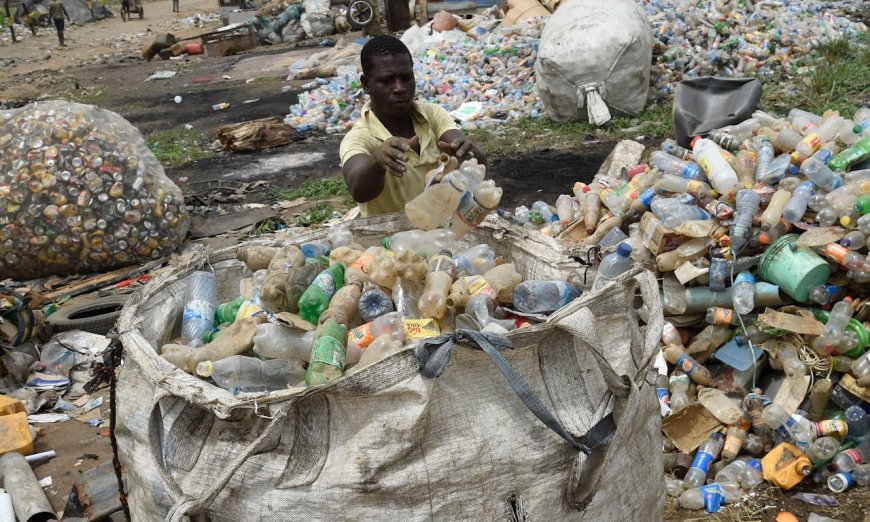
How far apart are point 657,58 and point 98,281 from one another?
6.75 m

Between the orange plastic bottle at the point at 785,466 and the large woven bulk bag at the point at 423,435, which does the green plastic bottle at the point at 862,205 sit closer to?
the orange plastic bottle at the point at 785,466

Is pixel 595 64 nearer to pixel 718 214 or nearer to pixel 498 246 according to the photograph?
pixel 718 214

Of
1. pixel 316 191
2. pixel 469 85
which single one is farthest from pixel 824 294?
pixel 469 85

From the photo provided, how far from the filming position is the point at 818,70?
846 centimetres

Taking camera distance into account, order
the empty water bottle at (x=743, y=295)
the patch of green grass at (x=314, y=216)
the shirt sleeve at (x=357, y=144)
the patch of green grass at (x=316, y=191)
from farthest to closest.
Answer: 1. the patch of green grass at (x=316, y=191)
2. the patch of green grass at (x=314, y=216)
3. the empty water bottle at (x=743, y=295)
4. the shirt sleeve at (x=357, y=144)

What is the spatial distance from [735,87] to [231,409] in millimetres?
5026

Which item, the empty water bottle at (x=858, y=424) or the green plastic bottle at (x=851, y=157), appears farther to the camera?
the green plastic bottle at (x=851, y=157)

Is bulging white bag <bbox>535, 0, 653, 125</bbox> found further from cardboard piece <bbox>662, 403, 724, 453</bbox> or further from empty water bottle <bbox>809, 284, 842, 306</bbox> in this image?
cardboard piece <bbox>662, 403, 724, 453</bbox>

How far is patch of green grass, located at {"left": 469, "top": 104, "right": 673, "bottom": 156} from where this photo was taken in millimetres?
8242

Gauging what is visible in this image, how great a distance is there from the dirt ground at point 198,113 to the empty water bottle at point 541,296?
1.46 meters

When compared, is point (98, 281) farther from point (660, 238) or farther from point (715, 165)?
point (715, 165)

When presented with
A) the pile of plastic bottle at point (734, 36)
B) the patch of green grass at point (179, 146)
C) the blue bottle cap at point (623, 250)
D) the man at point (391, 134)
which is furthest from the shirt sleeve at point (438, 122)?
the patch of green grass at point (179, 146)

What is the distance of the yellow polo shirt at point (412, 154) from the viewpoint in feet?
10.2

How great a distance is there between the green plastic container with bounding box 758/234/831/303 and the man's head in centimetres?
189
